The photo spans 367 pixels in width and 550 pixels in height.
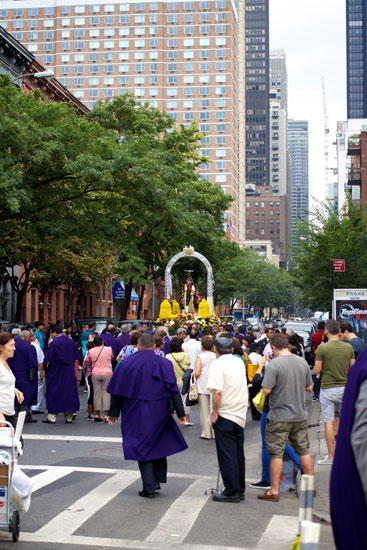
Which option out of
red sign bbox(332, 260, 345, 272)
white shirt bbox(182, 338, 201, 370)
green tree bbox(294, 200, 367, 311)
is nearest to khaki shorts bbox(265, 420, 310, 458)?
white shirt bbox(182, 338, 201, 370)

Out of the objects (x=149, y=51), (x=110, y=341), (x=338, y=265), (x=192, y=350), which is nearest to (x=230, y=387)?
(x=192, y=350)

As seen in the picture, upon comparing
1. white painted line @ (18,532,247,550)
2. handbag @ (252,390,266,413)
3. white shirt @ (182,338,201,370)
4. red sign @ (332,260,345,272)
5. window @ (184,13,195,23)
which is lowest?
white painted line @ (18,532,247,550)

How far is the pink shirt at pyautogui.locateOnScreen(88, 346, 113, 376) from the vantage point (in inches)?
591

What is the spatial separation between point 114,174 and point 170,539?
58.2ft

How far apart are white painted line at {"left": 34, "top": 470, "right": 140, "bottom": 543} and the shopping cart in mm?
319

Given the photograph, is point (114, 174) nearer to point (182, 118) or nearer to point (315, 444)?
point (315, 444)

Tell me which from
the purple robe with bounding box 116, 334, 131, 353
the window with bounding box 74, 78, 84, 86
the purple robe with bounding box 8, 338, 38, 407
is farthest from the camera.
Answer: the window with bounding box 74, 78, 84, 86

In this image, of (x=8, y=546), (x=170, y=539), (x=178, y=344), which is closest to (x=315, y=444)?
(x=178, y=344)

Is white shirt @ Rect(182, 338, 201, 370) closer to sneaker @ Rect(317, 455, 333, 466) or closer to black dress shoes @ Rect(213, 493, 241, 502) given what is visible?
sneaker @ Rect(317, 455, 333, 466)

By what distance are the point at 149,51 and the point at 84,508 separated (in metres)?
125

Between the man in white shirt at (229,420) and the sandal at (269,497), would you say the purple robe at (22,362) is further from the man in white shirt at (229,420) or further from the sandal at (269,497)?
the sandal at (269,497)

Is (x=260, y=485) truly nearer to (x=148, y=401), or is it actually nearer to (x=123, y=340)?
(x=148, y=401)

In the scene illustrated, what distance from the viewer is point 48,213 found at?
2370cm

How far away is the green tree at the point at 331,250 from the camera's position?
127ft
